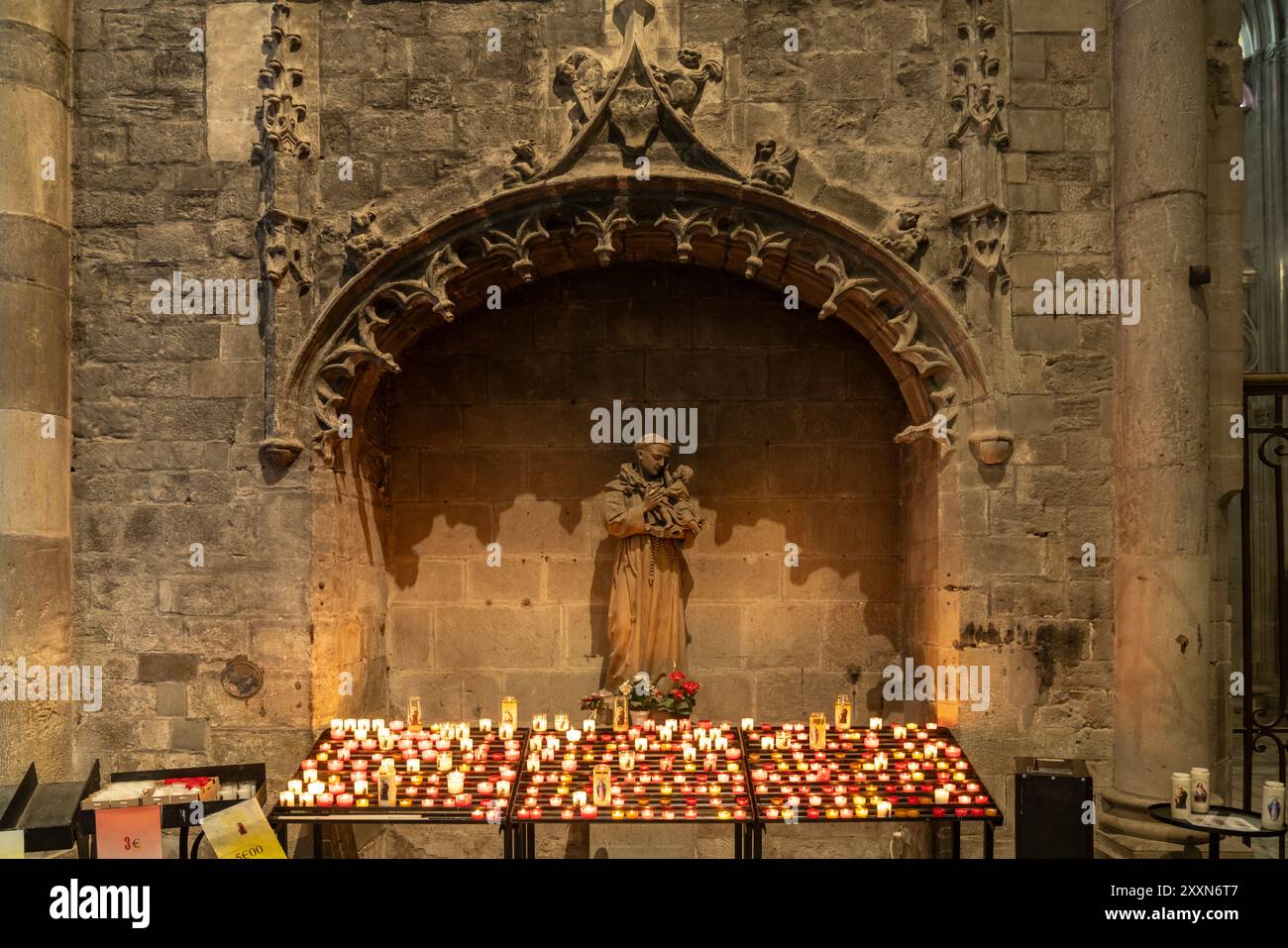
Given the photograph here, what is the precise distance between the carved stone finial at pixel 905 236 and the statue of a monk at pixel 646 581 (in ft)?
5.54

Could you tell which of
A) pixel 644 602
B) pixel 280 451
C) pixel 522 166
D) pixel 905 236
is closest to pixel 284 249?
pixel 280 451

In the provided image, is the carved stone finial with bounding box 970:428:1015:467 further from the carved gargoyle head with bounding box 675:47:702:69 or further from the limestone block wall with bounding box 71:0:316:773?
the limestone block wall with bounding box 71:0:316:773

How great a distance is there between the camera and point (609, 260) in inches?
262

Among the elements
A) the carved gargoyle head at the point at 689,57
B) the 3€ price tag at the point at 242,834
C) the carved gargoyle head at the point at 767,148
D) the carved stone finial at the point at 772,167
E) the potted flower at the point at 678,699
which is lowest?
the 3€ price tag at the point at 242,834

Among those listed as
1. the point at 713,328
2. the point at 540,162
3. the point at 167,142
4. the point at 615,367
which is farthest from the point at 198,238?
the point at 713,328

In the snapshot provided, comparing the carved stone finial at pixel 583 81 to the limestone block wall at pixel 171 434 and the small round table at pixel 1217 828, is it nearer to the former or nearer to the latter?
the limestone block wall at pixel 171 434

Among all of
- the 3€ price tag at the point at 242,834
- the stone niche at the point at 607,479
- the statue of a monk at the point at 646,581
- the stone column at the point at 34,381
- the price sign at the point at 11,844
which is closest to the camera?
the price sign at the point at 11,844

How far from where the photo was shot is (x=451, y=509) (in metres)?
7.65

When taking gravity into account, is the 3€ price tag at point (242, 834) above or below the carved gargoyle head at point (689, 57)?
below

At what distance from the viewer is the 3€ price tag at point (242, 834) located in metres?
4.51

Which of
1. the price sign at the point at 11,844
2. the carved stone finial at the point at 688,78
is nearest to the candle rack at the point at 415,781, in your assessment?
the price sign at the point at 11,844

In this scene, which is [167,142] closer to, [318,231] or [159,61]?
[159,61]

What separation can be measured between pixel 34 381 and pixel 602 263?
318 cm

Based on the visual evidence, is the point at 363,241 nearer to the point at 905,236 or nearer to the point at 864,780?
the point at 905,236
